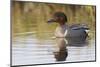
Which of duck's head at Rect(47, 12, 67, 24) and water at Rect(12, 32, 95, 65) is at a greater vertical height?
duck's head at Rect(47, 12, 67, 24)

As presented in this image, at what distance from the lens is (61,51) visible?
2.79 m

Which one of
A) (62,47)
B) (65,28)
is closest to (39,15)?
(65,28)

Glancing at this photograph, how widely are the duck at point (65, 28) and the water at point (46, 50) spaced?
78 millimetres

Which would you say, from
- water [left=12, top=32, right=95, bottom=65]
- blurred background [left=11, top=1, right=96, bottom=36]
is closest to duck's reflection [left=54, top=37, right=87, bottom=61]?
water [left=12, top=32, right=95, bottom=65]

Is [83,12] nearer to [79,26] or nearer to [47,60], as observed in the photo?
[79,26]

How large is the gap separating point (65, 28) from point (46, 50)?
0.38m

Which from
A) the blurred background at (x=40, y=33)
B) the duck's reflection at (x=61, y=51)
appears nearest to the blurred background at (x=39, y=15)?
the blurred background at (x=40, y=33)

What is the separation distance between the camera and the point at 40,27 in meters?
2.69

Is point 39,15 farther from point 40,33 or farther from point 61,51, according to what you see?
point 61,51

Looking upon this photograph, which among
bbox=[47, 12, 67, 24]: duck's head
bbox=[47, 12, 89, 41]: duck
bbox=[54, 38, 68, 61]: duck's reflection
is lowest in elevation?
bbox=[54, 38, 68, 61]: duck's reflection

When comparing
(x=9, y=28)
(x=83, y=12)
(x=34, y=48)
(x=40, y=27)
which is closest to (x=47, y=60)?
(x=34, y=48)

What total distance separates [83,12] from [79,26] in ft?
0.65

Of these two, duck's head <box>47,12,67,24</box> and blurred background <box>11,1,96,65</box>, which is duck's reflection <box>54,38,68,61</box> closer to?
blurred background <box>11,1,96,65</box>

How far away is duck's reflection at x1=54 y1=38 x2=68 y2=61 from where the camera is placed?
2.77 metres
